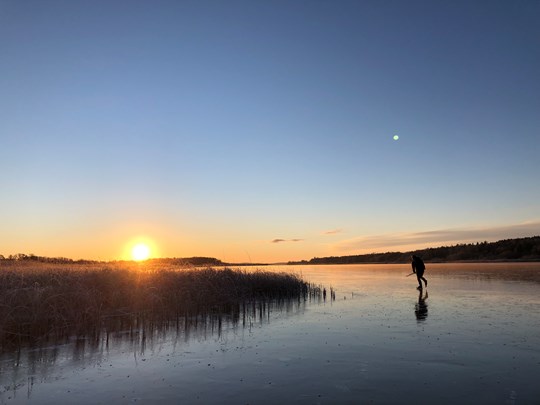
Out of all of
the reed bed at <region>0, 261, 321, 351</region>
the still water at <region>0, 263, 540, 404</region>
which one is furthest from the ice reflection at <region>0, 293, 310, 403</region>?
the reed bed at <region>0, 261, 321, 351</region>

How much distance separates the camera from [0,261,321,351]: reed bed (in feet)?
48.8

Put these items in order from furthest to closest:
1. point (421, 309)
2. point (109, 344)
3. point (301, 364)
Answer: point (421, 309) < point (109, 344) < point (301, 364)

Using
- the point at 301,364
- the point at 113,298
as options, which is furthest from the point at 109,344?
the point at 113,298

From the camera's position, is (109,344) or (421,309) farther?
(421,309)

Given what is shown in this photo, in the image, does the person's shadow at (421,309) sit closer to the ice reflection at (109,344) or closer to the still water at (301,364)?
the still water at (301,364)

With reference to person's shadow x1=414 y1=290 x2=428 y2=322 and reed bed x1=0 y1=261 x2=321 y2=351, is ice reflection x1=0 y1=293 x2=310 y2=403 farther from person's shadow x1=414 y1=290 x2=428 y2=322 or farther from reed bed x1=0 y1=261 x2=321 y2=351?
person's shadow x1=414 y1=290 x2=428 y2=322

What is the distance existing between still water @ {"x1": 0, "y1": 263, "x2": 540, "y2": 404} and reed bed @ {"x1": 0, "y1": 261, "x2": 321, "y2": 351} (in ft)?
7.73

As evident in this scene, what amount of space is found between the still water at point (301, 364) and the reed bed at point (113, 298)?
2.36 m

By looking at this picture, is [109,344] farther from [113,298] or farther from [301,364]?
[113,298]

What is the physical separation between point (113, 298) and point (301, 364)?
13.6 m

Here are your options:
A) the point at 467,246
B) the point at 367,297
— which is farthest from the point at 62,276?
the point at 467,246

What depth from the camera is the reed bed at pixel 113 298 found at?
14859 millimetres

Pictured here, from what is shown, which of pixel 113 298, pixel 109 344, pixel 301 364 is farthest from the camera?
A: pixel 113 298

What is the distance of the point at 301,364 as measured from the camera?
10602mm
